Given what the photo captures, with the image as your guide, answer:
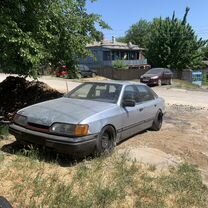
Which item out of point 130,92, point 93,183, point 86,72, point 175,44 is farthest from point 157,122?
point 175,44

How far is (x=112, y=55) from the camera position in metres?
51.9

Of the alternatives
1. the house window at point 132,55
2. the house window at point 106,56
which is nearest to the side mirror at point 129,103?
the house window at point 106,56

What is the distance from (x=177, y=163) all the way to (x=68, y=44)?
547 centimetres

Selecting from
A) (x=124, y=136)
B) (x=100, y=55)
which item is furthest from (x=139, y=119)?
(x=100, y=55)

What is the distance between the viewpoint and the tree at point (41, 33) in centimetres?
862

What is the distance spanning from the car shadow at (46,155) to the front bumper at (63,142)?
0.57ft

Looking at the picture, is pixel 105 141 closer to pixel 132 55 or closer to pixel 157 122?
pixel 157 122

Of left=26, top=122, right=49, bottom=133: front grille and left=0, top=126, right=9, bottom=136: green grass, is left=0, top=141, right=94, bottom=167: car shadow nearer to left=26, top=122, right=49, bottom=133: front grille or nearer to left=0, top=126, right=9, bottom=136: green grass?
left=26, top=122, right=49, bottom=133: front grille

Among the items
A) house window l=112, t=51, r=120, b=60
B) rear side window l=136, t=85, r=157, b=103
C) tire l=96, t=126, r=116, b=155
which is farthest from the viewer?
house window l=112, t=51, r=120, b=60

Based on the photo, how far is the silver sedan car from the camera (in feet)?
20.0

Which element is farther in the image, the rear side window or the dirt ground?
the rear side window

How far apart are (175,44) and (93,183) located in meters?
36.8

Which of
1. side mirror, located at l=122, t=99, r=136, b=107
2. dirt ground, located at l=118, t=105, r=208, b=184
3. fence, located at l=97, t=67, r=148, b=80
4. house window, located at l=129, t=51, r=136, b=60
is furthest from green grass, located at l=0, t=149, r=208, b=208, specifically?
house window, located at l=129, t=51, r=136, b=60

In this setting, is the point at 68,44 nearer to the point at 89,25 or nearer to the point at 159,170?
the point at 89,25
